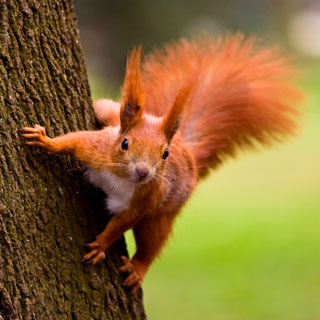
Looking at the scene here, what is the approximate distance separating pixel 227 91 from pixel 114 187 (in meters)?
0.86

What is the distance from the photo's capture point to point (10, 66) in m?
2.20

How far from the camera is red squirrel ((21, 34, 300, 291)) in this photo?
238 cm

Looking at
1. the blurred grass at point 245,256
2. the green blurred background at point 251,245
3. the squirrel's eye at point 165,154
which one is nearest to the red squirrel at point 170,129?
the squirrel's eye at point 165,154

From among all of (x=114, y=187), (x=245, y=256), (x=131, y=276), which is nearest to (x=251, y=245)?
(x=245, y=256)

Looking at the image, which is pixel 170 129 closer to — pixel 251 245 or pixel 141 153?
pixel 141 153

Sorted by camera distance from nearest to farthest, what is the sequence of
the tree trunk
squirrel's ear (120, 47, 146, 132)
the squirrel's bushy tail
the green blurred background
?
1. the tree trunk
2. squirrel's ear (120, 47, 146, 132)
3. the squirrel's bushy tail
4. the green blurred background

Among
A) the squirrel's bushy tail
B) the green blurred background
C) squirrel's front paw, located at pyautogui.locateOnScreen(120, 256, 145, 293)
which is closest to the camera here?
squirrel's front paw, located at pyautogui.locateOnScreen(120, 256, 145, 293)

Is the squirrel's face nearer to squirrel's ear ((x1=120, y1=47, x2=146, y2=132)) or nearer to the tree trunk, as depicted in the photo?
squirrel's ear ((x1=120, y1=47, x2=146, y2=132))

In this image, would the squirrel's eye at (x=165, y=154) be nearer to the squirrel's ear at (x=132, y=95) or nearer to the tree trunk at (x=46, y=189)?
the squirrel's ear at (x=132, y=95)

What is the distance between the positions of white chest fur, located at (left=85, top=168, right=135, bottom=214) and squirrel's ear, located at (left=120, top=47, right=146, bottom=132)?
6.7 inches

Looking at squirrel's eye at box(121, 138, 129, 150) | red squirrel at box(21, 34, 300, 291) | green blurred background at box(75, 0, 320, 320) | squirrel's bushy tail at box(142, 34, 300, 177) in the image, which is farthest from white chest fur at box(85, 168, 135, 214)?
green blurred background at box(75, 0, 320, 320)

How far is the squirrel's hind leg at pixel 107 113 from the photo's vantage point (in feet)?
8.57

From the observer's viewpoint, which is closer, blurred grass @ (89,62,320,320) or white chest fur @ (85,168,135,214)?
white chest fur @ (85,168,135,214)

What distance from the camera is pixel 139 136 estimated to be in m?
2.41
